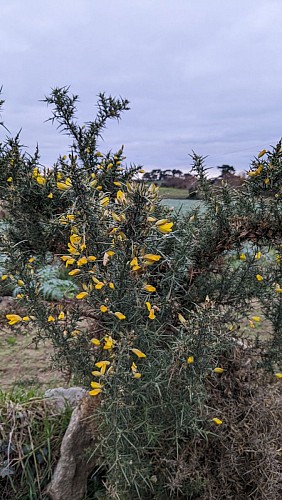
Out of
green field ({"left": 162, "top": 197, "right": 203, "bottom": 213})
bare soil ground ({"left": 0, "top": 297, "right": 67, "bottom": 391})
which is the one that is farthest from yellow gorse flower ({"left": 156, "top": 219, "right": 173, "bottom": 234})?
bare soil ground ({"left": 0, "top": 297, "right": 67, "bottom": 391})

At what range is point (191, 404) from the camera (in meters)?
1.45

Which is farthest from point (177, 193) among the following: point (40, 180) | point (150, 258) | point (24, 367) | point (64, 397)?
point (24, 367)

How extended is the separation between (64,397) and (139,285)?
1137 mm

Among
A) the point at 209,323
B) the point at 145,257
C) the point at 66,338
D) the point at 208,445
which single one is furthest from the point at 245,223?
the point at 208,445

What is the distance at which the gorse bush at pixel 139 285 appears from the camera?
1.22m

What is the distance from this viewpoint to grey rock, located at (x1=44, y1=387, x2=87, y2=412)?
2098 millimetres

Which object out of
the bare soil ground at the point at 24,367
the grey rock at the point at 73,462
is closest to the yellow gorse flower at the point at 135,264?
the grey rock at the point at 73,462

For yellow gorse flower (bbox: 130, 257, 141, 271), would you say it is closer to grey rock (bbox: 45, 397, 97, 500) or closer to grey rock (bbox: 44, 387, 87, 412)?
grey rock (bbox: 45, 397, 97, 500)

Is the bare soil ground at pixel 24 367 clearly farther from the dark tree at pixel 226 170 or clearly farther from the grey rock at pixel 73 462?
the dark tree at pixel 226 170

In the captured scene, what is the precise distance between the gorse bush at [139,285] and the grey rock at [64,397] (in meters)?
0.52

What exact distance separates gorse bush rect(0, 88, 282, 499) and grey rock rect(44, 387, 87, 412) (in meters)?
0.52

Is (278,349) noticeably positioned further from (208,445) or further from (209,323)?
(209,323)

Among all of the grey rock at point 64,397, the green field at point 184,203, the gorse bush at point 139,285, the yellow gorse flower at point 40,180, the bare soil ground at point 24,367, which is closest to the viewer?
the gorse bush at point 139,285

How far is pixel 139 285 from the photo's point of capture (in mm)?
1268
